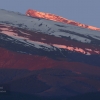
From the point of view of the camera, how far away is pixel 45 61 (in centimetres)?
99

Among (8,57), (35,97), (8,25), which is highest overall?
(8,25)

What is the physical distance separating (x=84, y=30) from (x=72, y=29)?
5cm

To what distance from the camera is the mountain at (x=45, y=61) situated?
0.97m

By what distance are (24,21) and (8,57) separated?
6.6 inches

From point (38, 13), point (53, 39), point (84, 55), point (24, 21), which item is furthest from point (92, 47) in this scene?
point (38, 13)

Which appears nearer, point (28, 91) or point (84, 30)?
point (28, 91)

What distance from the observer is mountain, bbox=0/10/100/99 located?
3.17ft

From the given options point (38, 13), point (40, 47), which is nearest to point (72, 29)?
point (40, 47)

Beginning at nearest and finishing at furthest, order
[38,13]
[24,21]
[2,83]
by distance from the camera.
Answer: [2,83], [24,21], [38,13]

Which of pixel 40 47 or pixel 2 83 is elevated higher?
pixel 40 47

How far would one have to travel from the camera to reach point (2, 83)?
0.95 meters

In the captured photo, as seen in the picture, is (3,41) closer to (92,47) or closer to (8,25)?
(8,25)

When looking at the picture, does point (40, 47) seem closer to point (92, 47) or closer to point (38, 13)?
point (92, 47)

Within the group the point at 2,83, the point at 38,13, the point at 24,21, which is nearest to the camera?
the point at 2,83
